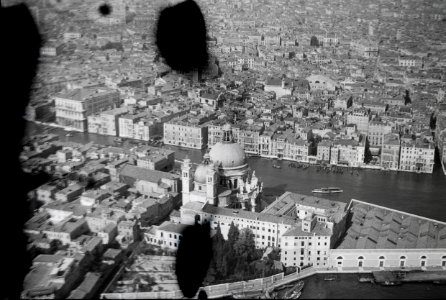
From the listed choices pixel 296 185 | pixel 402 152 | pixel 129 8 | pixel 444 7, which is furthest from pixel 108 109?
pixel 444 7

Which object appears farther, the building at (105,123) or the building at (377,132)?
the building at (105,123)

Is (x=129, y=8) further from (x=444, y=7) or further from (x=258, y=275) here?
(x=444, y=7)

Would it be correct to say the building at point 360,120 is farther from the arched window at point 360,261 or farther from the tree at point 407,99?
the arched window at point 360,261

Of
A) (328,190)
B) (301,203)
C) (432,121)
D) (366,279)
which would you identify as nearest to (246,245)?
(301,203)

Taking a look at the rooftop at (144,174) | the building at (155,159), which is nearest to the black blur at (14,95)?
the rooftop at (144,174)

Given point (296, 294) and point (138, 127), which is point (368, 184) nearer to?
point (296, 294)

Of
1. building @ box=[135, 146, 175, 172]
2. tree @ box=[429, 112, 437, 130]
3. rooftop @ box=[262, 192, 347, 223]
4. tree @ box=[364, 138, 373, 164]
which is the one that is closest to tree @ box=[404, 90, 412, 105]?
tree @ box=[429, 112, 437, 130]

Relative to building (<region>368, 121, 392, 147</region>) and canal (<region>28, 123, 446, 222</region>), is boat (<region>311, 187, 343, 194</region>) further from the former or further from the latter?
building (<region>368, 121, 392, 147</region>)
